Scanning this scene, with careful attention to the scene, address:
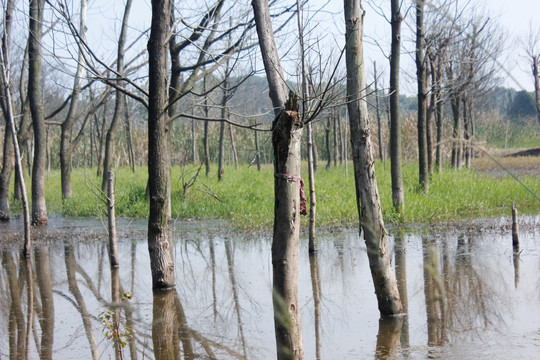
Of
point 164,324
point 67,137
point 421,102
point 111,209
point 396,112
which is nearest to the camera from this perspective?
point 164,324

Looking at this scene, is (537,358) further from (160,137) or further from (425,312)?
(160,137)

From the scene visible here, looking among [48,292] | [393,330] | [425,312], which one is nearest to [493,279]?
[425,312]

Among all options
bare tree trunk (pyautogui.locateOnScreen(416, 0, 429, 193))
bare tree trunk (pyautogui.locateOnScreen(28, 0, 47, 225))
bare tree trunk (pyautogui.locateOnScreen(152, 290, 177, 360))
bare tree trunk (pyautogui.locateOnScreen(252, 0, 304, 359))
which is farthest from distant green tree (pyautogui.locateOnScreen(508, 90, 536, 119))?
bare tree trunk (pyautogui.locateOnScreen(252, 0, 304, 359))

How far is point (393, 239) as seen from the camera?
399 inches

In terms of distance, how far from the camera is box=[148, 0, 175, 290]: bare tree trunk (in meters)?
6.93

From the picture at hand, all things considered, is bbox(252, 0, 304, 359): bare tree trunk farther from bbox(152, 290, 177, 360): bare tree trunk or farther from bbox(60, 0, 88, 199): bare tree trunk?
bbox(60, 0, 88, 199): bare tree trunk

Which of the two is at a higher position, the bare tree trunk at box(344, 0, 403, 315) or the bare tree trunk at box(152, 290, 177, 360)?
the bare tree trunk at box(344, 0, 403, 315)

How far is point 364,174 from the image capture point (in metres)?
5.59

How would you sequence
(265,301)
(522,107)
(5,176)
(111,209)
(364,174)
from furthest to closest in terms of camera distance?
(522,107) < (5,176) < (111,209) < (265,301) < (364,174)

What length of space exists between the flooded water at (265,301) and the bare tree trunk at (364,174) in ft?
1.73

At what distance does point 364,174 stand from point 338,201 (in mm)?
7552

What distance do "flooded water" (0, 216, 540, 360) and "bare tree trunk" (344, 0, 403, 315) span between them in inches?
20.7

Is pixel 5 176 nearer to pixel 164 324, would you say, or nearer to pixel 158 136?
pixel 158 136

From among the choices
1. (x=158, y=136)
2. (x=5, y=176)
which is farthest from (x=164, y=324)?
(x=5, y=176)
